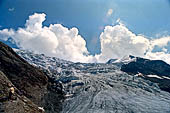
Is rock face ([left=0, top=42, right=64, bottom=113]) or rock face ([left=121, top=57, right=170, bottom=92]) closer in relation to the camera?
rock face ([left=0, top=42, right=64, bottom=113])

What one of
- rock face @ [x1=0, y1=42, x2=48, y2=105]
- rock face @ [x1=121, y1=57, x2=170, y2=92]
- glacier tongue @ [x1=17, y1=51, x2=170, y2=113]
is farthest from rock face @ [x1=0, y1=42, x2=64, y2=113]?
rock face @ [x1=121, y1=57, x2=170, y2=92]

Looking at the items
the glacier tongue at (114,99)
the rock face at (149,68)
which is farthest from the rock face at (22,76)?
the rock face at (149,68)

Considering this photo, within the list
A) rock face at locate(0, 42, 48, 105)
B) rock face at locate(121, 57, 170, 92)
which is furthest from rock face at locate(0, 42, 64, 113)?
rock face at locate(121, 57, 170, 92)

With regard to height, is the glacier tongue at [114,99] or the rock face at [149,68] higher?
the rock face at [149,68]

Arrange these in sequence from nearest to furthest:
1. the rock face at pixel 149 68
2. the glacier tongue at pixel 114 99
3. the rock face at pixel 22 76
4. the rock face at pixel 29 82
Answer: the rock face at pixel 29 82
the rock face at pixel 22 76
the glacier tongue at pixel 114 99
the rock face at pixel 149 68

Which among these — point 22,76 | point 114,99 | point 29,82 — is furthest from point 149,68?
point 22,76

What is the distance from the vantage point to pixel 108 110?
7044 centimetres

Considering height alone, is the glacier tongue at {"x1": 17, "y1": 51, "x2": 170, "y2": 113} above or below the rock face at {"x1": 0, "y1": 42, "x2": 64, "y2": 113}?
below

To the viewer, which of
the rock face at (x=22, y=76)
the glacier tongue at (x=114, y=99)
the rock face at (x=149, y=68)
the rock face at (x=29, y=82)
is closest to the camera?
the rock face at (x=29, y=82)

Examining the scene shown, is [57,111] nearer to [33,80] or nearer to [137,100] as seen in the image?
[33,80]

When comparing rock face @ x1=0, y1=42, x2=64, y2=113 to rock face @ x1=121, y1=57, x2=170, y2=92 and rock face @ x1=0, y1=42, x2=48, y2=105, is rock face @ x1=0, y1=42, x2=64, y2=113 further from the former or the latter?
rock face @ x1=121, y1=57, x2=170, y2=92

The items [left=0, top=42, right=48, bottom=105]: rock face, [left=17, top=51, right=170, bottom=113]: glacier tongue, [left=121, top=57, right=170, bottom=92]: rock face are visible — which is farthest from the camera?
[left=121, top=57, right=170, bottom=92]: rock face

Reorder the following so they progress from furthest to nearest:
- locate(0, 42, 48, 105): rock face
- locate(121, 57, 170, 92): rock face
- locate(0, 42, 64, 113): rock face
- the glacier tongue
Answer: locate(121, 57, 170, 92): rock face → the glacier tongue → locate(0, 42, 48, 105): rock face → locate(0, 42, 64, 113): rock face

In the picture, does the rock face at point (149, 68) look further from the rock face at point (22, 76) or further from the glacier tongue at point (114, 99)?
the rock face at point (22, 76)
